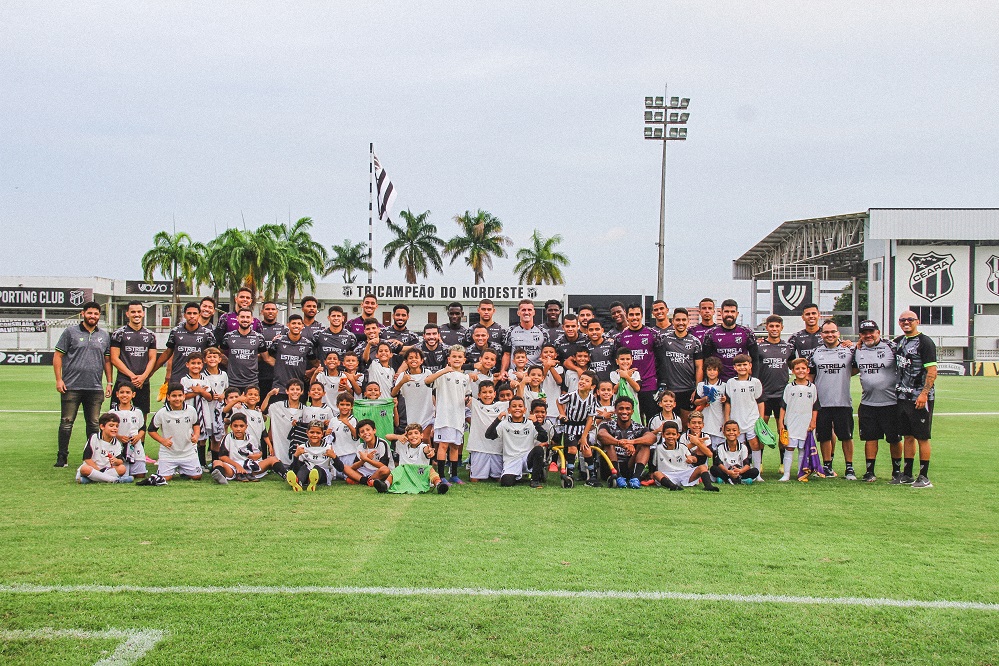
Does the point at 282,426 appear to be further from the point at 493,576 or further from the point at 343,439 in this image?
the point at 493,576

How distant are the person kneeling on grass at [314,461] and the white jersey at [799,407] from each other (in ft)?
15.2

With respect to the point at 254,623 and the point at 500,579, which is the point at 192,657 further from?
the point at 500,579

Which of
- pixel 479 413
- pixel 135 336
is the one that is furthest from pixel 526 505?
pixel 135 336

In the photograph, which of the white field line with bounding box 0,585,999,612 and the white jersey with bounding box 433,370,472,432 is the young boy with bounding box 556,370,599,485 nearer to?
the white jersey with bounding box 433,370,472,432

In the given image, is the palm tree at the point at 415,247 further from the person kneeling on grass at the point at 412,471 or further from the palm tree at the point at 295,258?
the person kneeling on grass at the point at 412,471

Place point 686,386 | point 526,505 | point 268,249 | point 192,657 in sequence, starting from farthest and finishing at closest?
point 268,249, point 686,386, point 526,505, point 192,657

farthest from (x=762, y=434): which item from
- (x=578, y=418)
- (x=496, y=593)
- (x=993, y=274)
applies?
(x=993, y=274)

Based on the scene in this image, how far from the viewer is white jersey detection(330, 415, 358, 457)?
771 cm

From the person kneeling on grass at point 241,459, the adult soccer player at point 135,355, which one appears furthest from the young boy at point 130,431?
the person kneeling on grass at point 241,459

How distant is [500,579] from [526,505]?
2.16 m

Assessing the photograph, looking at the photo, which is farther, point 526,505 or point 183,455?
point 183,455

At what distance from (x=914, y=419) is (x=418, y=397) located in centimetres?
502

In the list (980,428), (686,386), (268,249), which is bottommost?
(980,428)

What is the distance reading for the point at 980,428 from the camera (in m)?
13.1
